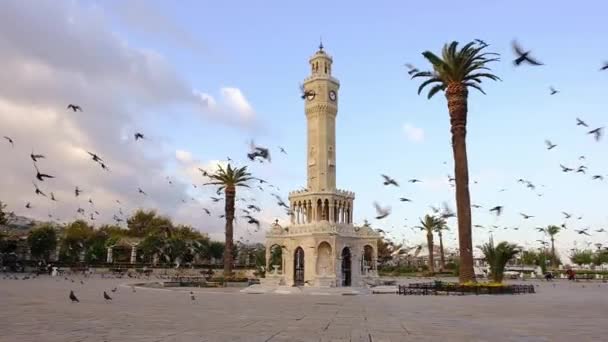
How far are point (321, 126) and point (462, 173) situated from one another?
70.6ft

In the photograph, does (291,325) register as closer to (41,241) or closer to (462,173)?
(462,173)

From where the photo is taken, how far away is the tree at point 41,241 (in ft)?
269

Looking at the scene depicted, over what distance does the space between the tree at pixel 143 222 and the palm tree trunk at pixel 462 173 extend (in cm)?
9581

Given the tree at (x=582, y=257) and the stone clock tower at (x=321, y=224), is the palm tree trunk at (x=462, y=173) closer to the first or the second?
the stone clock tower at (x=321, y=224)

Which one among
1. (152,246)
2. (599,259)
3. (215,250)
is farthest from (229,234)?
(599,259)

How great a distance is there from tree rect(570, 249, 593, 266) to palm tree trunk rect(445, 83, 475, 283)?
8858 cm

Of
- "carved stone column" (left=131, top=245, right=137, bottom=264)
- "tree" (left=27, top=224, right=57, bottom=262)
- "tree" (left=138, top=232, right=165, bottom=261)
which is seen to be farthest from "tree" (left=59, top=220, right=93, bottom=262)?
"tree" (left=138, top=232, right=165, bottom=261)

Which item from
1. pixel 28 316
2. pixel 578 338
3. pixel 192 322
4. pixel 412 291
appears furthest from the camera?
pixel 412 291

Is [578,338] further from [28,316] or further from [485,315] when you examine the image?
[28,316]

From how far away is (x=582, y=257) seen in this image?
109500mm

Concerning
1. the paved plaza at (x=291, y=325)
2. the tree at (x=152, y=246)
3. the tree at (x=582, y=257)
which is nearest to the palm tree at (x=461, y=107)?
the paved plaza at (x=291, y=325)

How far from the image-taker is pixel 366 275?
53500 mm

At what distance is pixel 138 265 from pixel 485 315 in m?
70.9

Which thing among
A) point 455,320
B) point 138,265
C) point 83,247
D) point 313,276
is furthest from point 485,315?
point 83,247
